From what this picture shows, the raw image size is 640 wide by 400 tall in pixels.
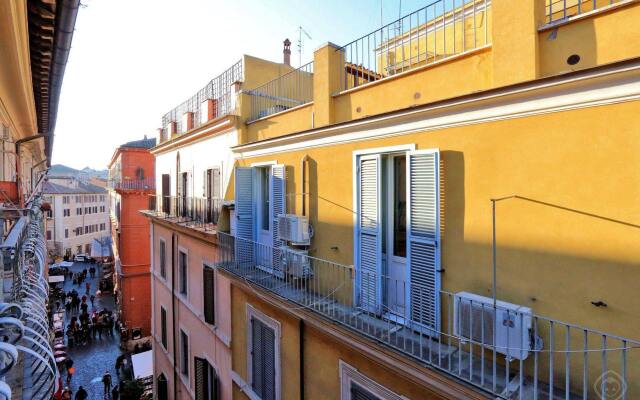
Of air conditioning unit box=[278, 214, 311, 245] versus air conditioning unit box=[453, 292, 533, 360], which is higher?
air conditioning unit box=[278, 214, 311, 245]

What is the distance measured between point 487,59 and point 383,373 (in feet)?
14.1

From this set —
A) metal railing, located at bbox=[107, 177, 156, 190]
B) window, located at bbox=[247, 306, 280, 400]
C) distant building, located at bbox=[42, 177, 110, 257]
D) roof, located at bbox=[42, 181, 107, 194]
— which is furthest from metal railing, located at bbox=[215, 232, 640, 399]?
distant building, located at bbox=[42, 177, 110, 257]

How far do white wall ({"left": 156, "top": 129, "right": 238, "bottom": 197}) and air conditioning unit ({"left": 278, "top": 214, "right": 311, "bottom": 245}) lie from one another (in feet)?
13.0

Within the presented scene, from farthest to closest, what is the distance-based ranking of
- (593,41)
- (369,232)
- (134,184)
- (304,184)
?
(134,184) < (304,184) < (369,232) < (593,41)

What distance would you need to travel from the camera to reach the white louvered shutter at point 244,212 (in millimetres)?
8383

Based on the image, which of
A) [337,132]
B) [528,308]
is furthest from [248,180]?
[528,308]

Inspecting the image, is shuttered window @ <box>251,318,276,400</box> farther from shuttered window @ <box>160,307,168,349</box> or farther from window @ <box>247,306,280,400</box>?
shuttered window @ <box>160,307,168,349</box>

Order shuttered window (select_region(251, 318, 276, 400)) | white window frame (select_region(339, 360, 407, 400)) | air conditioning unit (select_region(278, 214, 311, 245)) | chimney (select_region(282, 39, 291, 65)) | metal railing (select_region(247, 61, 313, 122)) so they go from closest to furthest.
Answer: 1. white window frame (select_region(339, 360, 407, 400))
2. air conditioning unit (select_region(278, 214, 311, 245))
3. shuttered window (select_region(251, 318, 276, 400))
4. metal railing (select_region(247, 61, 313, 122))
5. chimney (select_region(282, 39, 291, 65))

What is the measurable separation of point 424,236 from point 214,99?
9.31 metres

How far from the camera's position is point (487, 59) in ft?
14.2

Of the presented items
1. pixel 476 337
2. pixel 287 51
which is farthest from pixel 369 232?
pixel 287 51

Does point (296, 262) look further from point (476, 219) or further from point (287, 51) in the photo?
point (287, 51)

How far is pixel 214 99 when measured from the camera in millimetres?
11758

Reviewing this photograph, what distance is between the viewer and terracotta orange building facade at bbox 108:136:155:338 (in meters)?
25.3
